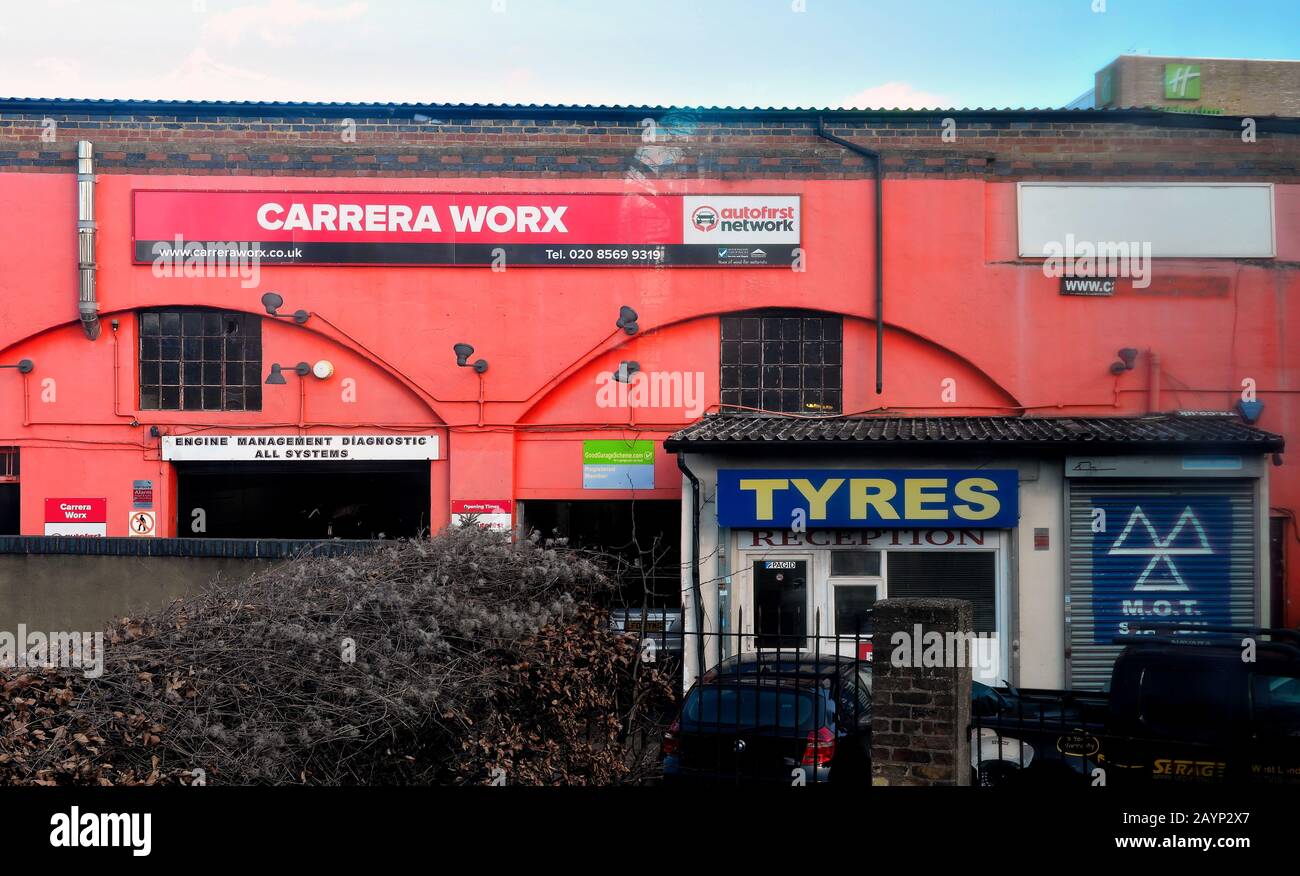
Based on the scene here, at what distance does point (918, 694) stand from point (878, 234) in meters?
11.3

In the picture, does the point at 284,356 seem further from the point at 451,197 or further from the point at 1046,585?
the point at 1046,585

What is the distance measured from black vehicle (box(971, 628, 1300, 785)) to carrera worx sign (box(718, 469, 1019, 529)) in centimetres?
571

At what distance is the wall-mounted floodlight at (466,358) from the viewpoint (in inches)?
666

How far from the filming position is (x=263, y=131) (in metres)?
17.6

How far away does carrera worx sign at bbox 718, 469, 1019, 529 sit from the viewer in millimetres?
14789

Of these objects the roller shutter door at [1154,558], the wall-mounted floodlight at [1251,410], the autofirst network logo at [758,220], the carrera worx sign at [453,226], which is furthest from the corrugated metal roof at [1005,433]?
the carrera worx sign at [453,226]

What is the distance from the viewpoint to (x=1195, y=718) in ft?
28.0

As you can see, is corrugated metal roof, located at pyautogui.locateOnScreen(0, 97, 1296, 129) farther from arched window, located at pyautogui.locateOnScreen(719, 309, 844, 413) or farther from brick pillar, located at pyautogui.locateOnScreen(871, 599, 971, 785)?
brick pillar, located at pyautogui.locateOnScreen(871, 599, 971, 785)

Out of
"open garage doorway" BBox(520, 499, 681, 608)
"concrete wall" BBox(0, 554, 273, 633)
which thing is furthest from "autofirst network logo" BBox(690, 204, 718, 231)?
"concrete wall" BBox(0, 554, 273, 633)

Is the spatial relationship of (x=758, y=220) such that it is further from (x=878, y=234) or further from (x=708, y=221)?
(x=878, y=234)

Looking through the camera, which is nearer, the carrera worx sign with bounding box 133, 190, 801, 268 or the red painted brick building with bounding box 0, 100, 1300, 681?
the red painted brick building with bounding box 0, 100, 1300, 681

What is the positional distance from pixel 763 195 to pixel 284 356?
7448 millimetres

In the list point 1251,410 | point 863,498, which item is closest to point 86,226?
point 863,498
